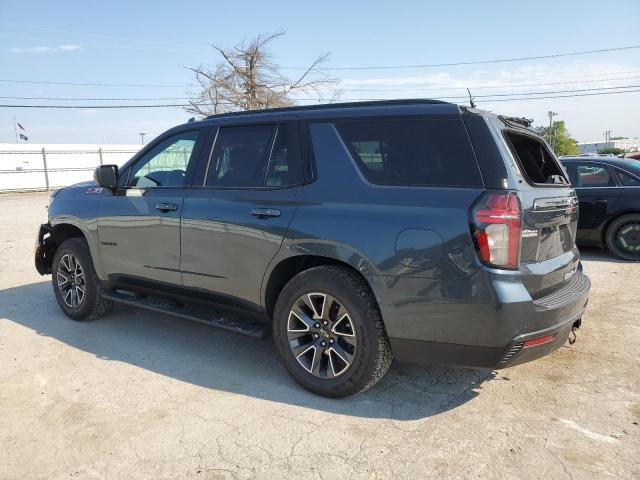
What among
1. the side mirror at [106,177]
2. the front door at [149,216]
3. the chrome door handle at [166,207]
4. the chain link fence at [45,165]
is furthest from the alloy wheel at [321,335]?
the chain link fence at [45,165]

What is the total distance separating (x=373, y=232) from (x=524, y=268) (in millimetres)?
887

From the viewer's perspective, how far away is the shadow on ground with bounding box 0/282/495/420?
3.41 meters

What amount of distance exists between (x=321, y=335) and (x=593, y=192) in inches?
252

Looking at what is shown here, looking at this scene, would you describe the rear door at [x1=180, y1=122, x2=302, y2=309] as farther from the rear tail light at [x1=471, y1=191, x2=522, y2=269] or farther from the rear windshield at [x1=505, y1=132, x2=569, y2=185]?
the rear windshield at [x1=505, y1=132, x2=569, y2=185]

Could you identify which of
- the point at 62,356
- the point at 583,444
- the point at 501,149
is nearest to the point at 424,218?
the point at 501,149

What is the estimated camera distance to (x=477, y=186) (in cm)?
291

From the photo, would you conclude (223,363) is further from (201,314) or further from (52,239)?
(52,239)

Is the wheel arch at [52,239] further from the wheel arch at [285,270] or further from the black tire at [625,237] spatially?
the black tire at [625,237]

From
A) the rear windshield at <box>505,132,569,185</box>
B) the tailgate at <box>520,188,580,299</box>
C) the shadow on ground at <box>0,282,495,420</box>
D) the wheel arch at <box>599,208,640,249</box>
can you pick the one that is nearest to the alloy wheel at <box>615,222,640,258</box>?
the wheel arch at <box>599,208,640,249</box>

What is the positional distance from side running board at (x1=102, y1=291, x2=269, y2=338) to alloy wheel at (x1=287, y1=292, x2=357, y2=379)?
358 millimetres

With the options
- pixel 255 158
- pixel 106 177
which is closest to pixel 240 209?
pixel 255 158

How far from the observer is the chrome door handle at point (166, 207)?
4199mm

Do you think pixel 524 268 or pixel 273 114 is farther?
pixel 273 114

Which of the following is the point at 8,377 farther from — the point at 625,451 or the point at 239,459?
the point at 625,451
